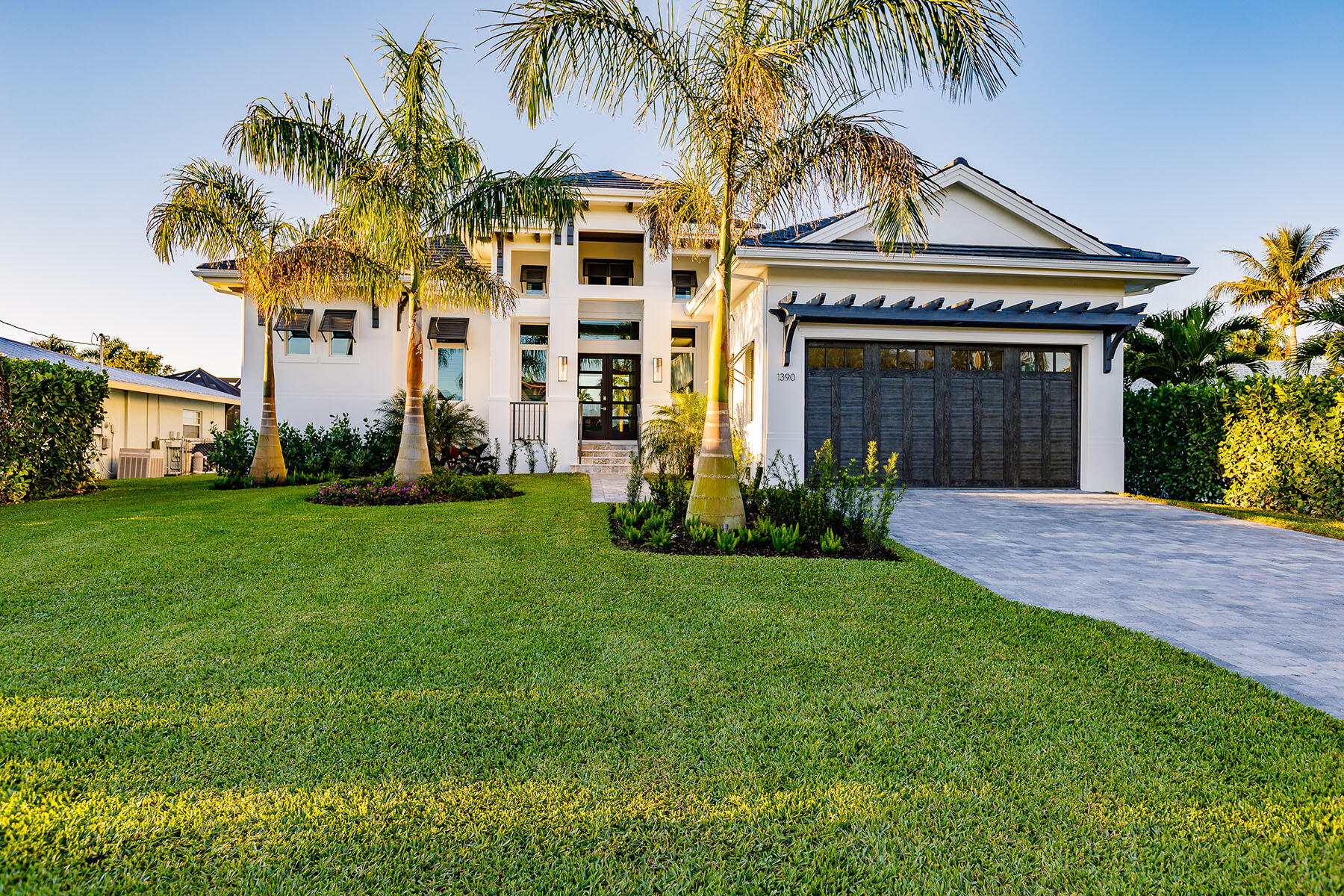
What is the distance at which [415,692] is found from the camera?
2934 mm

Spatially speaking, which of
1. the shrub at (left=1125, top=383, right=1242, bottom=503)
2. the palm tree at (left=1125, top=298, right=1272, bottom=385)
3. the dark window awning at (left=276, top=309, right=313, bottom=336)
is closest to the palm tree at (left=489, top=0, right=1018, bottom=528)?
the shrub at (left=1125, top=383, right=1242, bottom=503)

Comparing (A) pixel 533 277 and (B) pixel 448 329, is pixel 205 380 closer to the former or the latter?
(B) pixel 448 329

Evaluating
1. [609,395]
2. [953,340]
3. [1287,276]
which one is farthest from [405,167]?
[1287,276]

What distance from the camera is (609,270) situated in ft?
59.6

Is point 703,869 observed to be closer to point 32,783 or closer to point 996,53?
point 32,783

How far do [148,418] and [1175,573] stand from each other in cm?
2738

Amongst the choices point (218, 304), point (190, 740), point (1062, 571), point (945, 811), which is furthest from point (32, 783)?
Answer: point (218, 304)

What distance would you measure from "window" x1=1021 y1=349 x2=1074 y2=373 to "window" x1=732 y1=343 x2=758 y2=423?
3290 millimetres

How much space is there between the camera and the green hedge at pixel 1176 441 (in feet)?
35.3

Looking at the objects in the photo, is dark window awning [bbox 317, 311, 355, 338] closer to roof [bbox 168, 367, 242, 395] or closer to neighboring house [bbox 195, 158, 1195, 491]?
neighboring house [bbox 195, 158, 1195, 491]

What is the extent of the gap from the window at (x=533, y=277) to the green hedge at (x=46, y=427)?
959 cm

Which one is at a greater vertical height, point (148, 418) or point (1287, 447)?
point (148, 418)

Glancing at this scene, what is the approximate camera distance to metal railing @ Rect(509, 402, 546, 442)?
51.7 feet

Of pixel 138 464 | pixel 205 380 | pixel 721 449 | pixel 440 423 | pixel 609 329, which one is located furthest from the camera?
pixel 205 380
